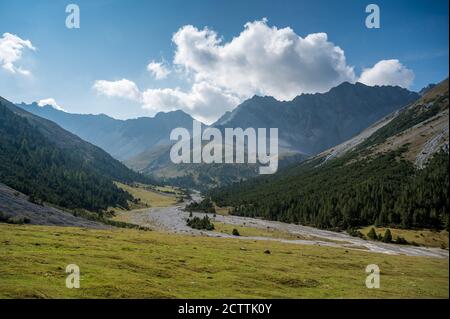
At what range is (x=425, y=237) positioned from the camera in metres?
136

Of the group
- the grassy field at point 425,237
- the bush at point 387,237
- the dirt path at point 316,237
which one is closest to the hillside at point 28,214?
the dirt path at point 316,237

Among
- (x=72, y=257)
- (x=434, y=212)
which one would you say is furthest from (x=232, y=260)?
(x=434, y=212)

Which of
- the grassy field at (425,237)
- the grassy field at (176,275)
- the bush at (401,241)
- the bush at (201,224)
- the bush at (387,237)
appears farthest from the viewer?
the bush at (201,224)

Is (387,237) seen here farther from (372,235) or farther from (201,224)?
(201,224)

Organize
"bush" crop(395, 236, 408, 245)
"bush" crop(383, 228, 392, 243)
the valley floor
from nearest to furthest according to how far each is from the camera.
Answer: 1. the valley floor
2. "bush" crop(395, 236, 408, 245)
3. "bush" crop(383, 228, 392, 243)

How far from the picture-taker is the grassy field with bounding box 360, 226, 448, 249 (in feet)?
430

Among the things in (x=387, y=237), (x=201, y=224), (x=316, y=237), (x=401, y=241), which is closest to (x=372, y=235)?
(x=387, y=237)

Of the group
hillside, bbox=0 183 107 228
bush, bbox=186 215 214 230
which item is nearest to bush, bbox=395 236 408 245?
bush, bbox=186 215 214 230

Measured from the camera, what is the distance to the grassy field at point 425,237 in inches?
5157

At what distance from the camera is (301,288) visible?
151ft

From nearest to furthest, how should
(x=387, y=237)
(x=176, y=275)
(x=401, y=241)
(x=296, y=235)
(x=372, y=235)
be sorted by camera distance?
(x=176, y=275), (x=401, y=241), (x=387, y=237), (x=372, y=235), (x=296, y=235)

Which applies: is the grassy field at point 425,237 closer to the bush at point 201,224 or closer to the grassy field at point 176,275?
the grassy field at point 176,275

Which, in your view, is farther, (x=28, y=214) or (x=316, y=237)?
(x=316, y=237)

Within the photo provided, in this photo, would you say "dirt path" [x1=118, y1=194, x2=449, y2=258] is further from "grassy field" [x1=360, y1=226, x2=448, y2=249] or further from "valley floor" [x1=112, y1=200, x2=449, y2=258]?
"grassy field" [x1=360, y1=226, x2=448, y2=249]
